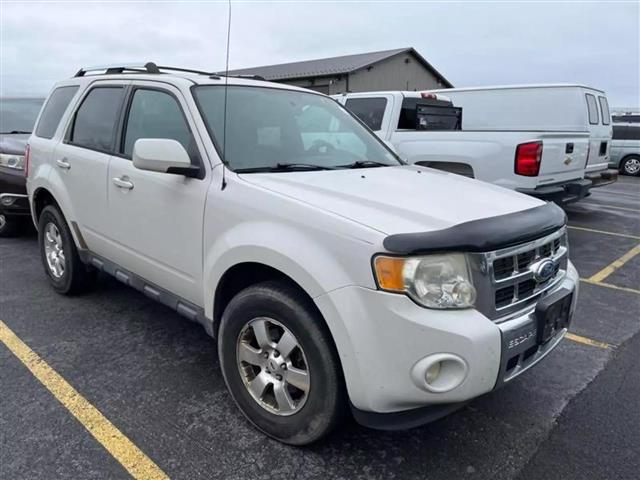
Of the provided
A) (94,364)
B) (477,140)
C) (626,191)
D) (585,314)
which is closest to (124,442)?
(94,364)

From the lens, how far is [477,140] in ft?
21.3

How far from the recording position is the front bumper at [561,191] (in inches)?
246

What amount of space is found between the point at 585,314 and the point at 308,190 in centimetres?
318

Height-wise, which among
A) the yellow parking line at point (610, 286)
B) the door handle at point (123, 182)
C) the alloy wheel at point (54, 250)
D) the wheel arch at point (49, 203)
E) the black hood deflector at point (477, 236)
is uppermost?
the black hood deflector at point (477, 236)

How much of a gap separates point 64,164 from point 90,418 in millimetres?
2213

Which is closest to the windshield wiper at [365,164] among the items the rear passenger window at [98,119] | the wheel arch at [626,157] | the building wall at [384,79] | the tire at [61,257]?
the rear passenger window at [98,119]

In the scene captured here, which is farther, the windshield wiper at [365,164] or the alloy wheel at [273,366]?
the windshield wiper at [365,164]

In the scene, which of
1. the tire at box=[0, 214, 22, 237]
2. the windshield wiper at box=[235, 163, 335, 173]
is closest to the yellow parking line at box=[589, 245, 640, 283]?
the windshield wiper at box=[235, 163, 335, 173]

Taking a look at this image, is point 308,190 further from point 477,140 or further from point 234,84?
point 477,140

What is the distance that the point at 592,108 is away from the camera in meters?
10.1

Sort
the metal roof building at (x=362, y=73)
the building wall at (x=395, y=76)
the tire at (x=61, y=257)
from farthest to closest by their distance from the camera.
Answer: the building wall at (x=395, y=76)
the metal roof building at (x=362, y=73)
the tire at (x=61, y=257)

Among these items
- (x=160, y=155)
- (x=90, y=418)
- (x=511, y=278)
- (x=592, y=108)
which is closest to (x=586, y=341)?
(x=511, y=278)

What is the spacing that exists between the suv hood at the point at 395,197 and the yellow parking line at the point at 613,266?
3.20 m

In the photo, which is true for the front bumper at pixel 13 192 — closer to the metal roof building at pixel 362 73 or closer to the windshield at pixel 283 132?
the windshield at pixel 283 132
